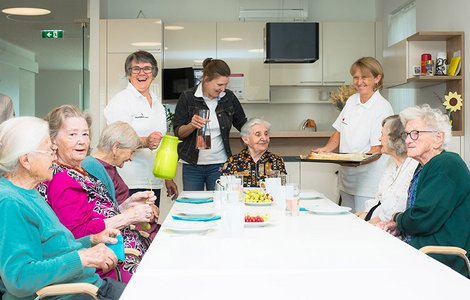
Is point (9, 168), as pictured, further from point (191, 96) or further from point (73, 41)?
point (73, 41)

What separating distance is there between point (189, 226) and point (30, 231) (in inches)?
26.2

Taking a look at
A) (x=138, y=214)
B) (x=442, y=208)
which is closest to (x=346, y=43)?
(x=442, y=208)

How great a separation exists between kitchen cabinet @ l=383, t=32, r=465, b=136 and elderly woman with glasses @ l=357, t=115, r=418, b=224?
1.83 metres

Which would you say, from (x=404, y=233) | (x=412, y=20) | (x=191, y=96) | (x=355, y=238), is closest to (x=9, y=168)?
(x=355, y=238)

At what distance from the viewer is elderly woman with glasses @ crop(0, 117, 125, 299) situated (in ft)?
6.19

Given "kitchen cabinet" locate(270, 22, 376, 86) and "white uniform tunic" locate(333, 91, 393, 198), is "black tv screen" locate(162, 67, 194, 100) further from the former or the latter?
"white uniform tunic" locate(333, 91, 393, 198)

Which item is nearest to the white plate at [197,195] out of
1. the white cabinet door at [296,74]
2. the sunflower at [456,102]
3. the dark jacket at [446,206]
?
the dark jacket at [446,206]

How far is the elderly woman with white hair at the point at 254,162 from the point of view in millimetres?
4211

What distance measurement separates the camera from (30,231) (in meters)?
1.96

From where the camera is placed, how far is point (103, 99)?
7117mm

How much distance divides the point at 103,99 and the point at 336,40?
2753 millimetres

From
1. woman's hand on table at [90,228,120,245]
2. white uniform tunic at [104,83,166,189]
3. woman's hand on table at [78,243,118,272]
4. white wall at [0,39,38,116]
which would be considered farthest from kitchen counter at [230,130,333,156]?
woman's hand on table at [78,243,118,272]

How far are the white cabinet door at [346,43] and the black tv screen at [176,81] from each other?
1636mm

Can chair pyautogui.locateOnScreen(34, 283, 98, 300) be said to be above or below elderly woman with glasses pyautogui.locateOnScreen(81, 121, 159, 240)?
below
